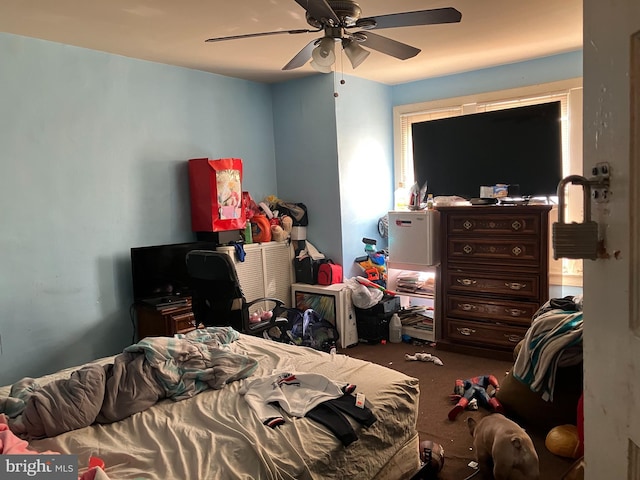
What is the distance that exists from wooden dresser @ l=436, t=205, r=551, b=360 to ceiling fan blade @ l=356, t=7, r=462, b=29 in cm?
186

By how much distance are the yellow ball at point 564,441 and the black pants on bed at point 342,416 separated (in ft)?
3.98

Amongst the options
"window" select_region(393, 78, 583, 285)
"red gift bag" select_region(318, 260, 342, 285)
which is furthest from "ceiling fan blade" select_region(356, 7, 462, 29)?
"red gift bag" select_region(318, 260, 342, 285)

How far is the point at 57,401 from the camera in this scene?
1826 mm

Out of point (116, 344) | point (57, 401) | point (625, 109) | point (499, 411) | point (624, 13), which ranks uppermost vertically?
point (624, 13)

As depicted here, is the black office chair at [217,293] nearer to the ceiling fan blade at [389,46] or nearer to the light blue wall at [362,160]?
the ceiling fan blade at [389,46]

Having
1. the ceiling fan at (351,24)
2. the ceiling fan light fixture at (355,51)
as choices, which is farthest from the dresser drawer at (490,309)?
the ceiling fan light fixture at (355,51)

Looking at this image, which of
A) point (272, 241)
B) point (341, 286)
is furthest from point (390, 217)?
point (272, 241)

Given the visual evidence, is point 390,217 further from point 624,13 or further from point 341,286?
point 624,13

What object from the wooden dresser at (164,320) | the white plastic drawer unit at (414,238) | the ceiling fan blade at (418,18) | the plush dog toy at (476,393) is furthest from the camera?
the white plastic drawer unit at (414,238)

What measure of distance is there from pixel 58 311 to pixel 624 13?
11.8 feet

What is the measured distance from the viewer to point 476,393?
3.14 m

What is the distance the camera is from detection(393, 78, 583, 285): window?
4109 mm

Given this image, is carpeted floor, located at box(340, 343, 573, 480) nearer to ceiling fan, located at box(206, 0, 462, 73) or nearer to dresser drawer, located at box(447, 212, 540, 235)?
dresser drawer, located at box(447, 212, 540, 235)

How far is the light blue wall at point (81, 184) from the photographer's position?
10.4 feet
